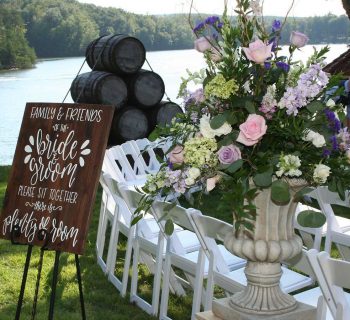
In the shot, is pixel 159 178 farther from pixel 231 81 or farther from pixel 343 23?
pixel 343 23

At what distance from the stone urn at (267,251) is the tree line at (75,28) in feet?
22.4

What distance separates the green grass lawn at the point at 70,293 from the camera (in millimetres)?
4897

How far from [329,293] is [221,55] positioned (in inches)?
44.5

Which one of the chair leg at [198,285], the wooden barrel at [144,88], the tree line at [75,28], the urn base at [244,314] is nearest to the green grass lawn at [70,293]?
the chair leg at [198,285]

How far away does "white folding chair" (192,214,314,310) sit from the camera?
3.69 metres

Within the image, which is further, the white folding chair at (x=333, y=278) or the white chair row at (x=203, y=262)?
the white chair row at (x=203, y=262)

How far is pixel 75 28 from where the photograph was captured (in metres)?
12.4

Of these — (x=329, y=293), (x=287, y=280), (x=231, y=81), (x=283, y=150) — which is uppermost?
(x=231, y=81)

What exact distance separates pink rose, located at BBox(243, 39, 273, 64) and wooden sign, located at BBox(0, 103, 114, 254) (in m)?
1.12

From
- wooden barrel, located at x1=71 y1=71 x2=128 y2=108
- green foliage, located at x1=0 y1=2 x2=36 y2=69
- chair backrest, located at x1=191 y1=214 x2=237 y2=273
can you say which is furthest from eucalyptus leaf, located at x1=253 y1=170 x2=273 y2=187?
green foliage, located at x1=0 y1=2 x2=36 y2=69

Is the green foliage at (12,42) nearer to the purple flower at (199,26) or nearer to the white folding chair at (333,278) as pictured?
the purple flower at (199,26)

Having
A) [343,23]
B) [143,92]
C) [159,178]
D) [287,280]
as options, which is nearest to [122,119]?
[143,92]

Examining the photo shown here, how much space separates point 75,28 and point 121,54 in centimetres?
231

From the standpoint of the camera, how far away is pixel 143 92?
34.9 feet
